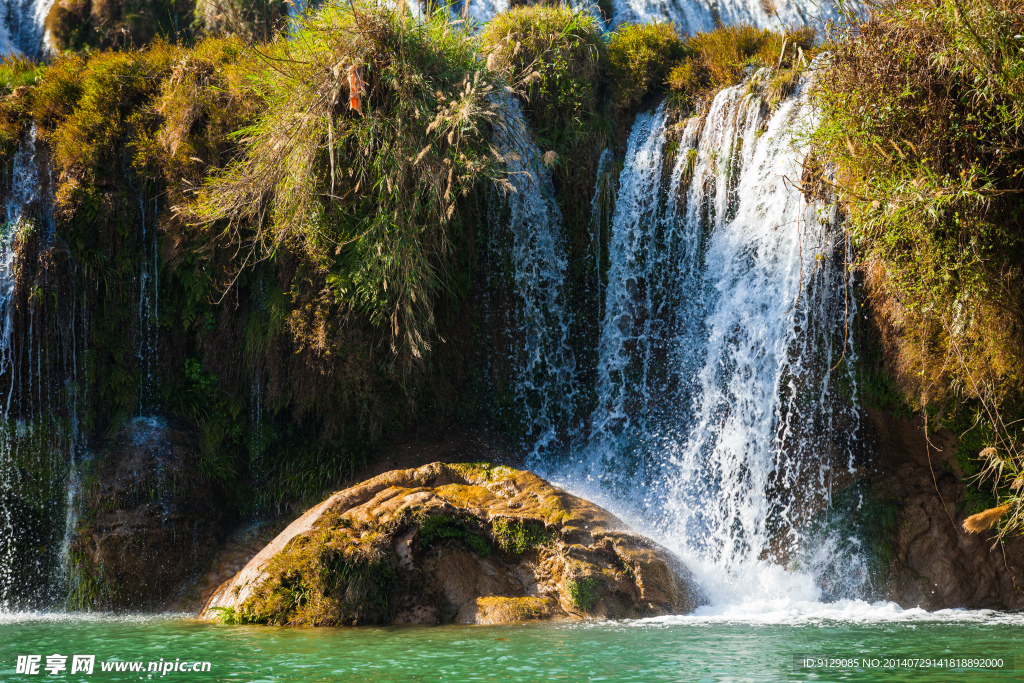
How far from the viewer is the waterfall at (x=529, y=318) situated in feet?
34.1

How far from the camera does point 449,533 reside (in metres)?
6.98

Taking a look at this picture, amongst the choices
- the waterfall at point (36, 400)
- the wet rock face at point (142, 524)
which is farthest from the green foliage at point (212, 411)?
the waterfall at point (36, 400)

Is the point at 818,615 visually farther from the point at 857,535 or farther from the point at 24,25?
the point at 24,25

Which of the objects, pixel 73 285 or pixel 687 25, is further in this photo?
pixel 687 25

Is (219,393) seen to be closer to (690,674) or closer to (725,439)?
(725,439)

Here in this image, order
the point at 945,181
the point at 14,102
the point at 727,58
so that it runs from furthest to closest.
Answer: the point at 727,58 < the point at 14,102 < the point at 945,181

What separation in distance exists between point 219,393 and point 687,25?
13905 mm

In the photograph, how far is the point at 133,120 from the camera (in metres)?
10.5

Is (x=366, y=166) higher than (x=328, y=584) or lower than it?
higher

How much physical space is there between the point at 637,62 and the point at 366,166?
4211 millimetres

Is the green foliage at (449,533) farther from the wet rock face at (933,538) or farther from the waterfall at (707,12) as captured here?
the waterfall at (707,12)

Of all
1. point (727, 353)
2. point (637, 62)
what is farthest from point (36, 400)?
point (637, 62)

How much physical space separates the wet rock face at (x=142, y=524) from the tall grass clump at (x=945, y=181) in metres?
7.44

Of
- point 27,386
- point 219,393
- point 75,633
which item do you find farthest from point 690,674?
point 27,386
